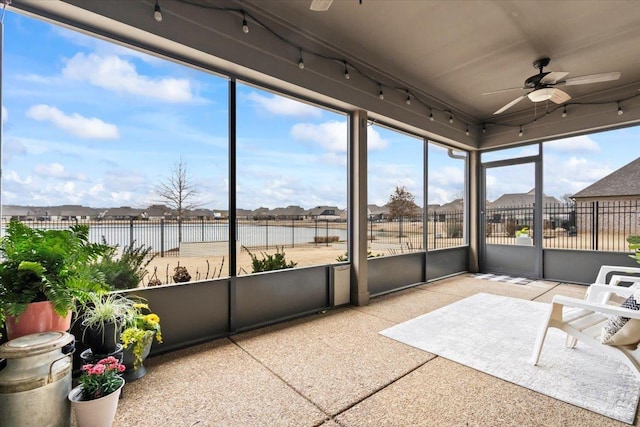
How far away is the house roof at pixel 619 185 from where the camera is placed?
195 inches

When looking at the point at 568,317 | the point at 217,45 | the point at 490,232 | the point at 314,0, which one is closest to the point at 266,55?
the point at 217,45

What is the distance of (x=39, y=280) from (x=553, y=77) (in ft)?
16.1

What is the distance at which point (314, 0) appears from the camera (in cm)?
226

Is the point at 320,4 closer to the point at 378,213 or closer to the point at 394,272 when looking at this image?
the point at 378,213

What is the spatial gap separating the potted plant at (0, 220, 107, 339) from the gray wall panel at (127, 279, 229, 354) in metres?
0.84

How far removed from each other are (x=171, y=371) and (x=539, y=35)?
4859 mm

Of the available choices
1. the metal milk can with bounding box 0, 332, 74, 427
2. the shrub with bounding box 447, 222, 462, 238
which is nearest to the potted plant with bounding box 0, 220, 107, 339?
the metal milk can with bounding box 0, 332, 74, 427

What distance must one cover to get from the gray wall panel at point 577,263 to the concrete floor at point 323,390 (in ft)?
14.4

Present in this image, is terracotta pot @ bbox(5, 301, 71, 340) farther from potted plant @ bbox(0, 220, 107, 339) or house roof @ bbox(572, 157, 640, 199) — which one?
house roof @ bbox(572, 157, 640, 199)

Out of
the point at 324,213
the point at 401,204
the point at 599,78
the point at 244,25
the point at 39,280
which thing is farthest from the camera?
the point at 401,204

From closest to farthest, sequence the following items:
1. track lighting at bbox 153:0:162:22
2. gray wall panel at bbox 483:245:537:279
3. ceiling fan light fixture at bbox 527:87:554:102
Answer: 1. track lighting at bbox 153:0:162:22
2. ceiling fan light fixture at bbox 527:87:554:102
3. gray wall panel at bbox 483:245:537:279

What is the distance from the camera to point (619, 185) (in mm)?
5082

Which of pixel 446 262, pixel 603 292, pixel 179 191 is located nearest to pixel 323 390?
pixel 179 191

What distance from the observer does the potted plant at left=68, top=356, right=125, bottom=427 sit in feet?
5.52
